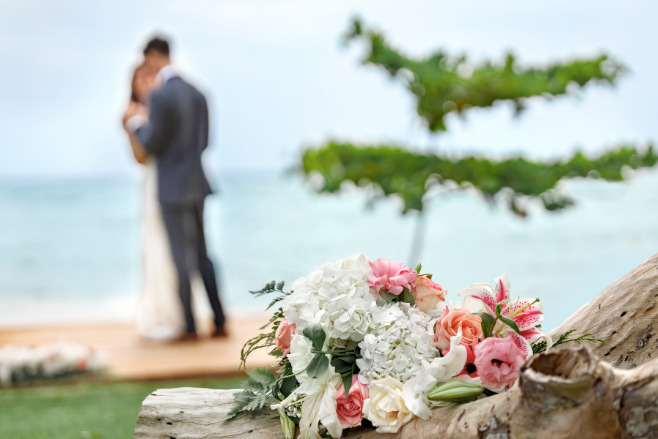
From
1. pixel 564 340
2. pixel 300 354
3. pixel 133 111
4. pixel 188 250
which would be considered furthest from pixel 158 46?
pixel 564 340

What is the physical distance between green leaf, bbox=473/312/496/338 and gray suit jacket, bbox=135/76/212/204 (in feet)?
11.1

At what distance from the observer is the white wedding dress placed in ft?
14.1

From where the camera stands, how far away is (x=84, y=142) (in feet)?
34.6

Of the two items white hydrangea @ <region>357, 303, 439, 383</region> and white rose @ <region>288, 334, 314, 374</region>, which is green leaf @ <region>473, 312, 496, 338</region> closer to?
white hydrangea @ <region>357, 303, 439, 383</region>

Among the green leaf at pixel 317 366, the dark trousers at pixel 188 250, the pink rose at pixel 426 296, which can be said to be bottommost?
the dark trousers at pixel 188 250

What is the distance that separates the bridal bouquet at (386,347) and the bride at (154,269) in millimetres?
3253

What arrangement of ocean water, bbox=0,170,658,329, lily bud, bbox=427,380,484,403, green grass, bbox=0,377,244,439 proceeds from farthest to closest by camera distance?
ocean water, bbox=0,170,658,329 → green grass, bbox=0,377,244,439 → lily bud, bbox=427,380,484,403

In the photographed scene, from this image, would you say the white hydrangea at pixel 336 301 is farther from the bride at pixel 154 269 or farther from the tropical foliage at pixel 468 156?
the bride at pixel 154 269

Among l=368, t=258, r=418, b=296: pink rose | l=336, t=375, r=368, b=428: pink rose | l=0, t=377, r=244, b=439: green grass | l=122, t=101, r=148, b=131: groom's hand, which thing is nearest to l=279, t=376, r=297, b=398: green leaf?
l=336, t=375, r=368, b=428: pink rose

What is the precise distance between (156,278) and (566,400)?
12.4 feet

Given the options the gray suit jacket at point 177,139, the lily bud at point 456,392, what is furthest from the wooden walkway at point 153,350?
the lily bud at point 456,392

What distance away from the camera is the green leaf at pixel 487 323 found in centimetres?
110

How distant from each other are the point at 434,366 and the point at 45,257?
36.3 feet

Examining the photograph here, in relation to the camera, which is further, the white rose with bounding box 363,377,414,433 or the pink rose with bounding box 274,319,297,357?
the pink rose with bounding box 274,319,297,357
